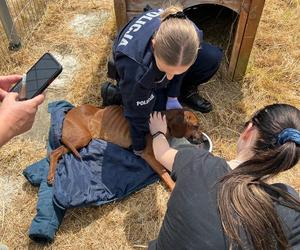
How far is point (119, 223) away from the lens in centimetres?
278

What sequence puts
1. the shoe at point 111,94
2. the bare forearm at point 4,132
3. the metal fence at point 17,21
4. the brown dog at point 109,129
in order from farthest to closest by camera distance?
the metal fence at point 17,21, the shoe at point 111,94, the brown dog at point 109,129, the bare forearm at point 4,132

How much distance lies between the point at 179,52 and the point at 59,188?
4.27ft

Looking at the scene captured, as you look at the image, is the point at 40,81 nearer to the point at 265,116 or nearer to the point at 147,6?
the point at 265,116

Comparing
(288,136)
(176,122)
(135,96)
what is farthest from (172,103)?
(288,136)

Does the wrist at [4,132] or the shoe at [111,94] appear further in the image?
the shoe at [111,94]

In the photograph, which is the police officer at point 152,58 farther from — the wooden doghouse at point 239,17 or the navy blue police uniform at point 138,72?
the wooden doghouse at point 239,17

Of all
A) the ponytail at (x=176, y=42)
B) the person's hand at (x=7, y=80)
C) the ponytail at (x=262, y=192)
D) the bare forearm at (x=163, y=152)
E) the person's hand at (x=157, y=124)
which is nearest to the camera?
the ponytail at (x=262, y=192)

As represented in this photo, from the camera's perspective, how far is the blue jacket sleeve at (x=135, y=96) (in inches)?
99.3

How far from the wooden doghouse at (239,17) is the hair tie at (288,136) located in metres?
1.76

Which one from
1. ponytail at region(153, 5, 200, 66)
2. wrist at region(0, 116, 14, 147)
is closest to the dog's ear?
ponytail at region(153, 5, 200, 66)

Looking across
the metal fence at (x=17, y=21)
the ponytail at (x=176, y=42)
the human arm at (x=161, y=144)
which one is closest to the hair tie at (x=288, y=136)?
the ponytail at (x=176, y=42)

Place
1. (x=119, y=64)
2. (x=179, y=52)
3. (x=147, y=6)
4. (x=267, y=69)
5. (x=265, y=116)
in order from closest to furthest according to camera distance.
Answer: (x=265, y=116), (x=179, y=52), (x=119, y=64), (x=147, y=6), (x=267, y=69)

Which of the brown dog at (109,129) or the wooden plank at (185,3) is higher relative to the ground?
the wooden plank at (185,3)

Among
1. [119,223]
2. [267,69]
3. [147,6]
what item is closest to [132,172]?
[119,223]
